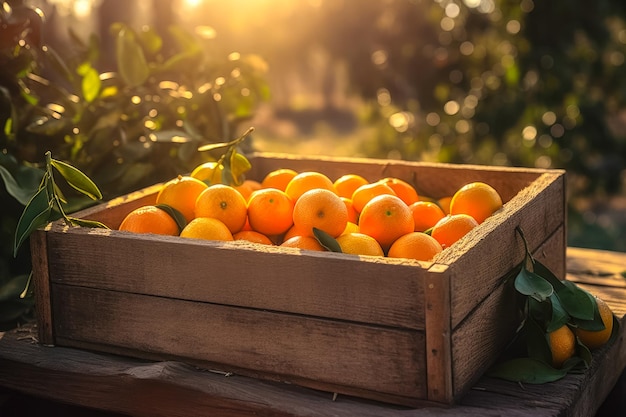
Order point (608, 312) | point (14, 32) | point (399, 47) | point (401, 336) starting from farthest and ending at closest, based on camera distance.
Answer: point (399, 47) < point (14, 32) < point (608, 312) < point (401, 336)

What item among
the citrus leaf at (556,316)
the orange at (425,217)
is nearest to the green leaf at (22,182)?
the orange at (425,217)

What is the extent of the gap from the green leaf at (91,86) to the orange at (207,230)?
874 millimetres

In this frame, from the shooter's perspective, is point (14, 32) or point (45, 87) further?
point (45, 87)

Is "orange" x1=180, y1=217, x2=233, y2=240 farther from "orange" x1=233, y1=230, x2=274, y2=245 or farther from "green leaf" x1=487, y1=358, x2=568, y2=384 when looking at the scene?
A: "green leaf" x1=487, y1=358, x2=568, y2=384

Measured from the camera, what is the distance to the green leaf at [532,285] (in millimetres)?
1399

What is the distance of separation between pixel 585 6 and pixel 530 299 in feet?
8.72

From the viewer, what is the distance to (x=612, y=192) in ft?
14.3

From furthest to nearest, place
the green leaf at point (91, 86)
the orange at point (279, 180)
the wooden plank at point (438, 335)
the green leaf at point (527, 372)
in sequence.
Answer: the green leaf at point (91, 86), the orange at point (279, 180), the green leaf at point (527, 372), the wooden plank at point (438, 335)

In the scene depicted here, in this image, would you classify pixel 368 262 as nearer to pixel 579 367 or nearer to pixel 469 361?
pixel 469 361

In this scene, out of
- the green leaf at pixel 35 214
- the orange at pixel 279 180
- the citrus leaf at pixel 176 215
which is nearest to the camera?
the green leaf at pixel 35 214

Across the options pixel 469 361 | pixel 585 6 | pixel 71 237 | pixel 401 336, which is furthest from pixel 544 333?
pixel 585 6

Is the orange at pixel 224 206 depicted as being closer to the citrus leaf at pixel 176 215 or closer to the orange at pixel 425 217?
the citrus leaf at pixel 176 215

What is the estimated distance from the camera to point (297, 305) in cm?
133

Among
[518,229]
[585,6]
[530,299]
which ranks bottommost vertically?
[530,299]
